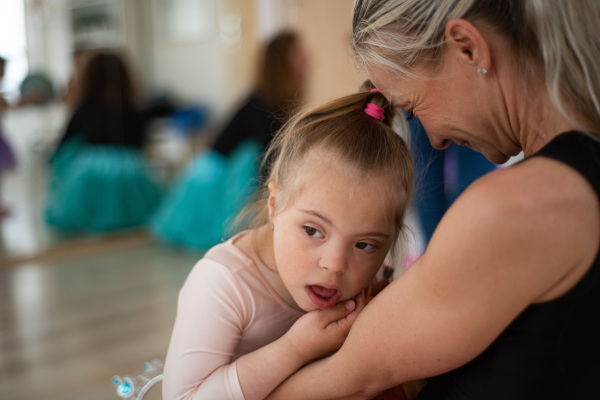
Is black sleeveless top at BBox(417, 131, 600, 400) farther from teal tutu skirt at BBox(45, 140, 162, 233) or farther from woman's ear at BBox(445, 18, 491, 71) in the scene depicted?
teal tutu skirt at BBox(45, 140, 162, 233)

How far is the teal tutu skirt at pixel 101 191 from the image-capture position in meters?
4.40

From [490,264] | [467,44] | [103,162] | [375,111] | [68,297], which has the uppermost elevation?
[467,44]

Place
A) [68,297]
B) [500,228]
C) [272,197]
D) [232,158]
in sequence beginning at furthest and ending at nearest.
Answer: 1. [232,158]
2. [68,297]
3. [272,197]
4. [500,228]

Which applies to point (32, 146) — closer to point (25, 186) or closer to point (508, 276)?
point (25, 186)

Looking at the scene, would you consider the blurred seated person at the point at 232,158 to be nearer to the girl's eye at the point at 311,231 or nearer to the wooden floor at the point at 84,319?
the wooden floor at the point at 84,319

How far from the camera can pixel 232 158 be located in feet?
15.0

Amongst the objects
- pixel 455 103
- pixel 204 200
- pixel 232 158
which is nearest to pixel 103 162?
pixel 204 200

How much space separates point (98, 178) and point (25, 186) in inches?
27.8

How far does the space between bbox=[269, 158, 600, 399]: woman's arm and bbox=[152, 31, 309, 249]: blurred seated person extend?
3372 millimetres

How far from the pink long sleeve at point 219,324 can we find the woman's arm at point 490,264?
1.08ft

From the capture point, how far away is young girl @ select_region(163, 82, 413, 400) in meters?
1.01

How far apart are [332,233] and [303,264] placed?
0.07 meters

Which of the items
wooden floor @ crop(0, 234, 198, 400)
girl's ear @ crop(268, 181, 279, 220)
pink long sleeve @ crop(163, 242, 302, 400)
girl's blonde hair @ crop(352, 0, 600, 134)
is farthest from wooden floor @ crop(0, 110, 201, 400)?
girl's blonde hair @ crop(352, 0, 600, 134)

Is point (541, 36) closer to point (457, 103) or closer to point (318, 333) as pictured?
point (457, 103)
